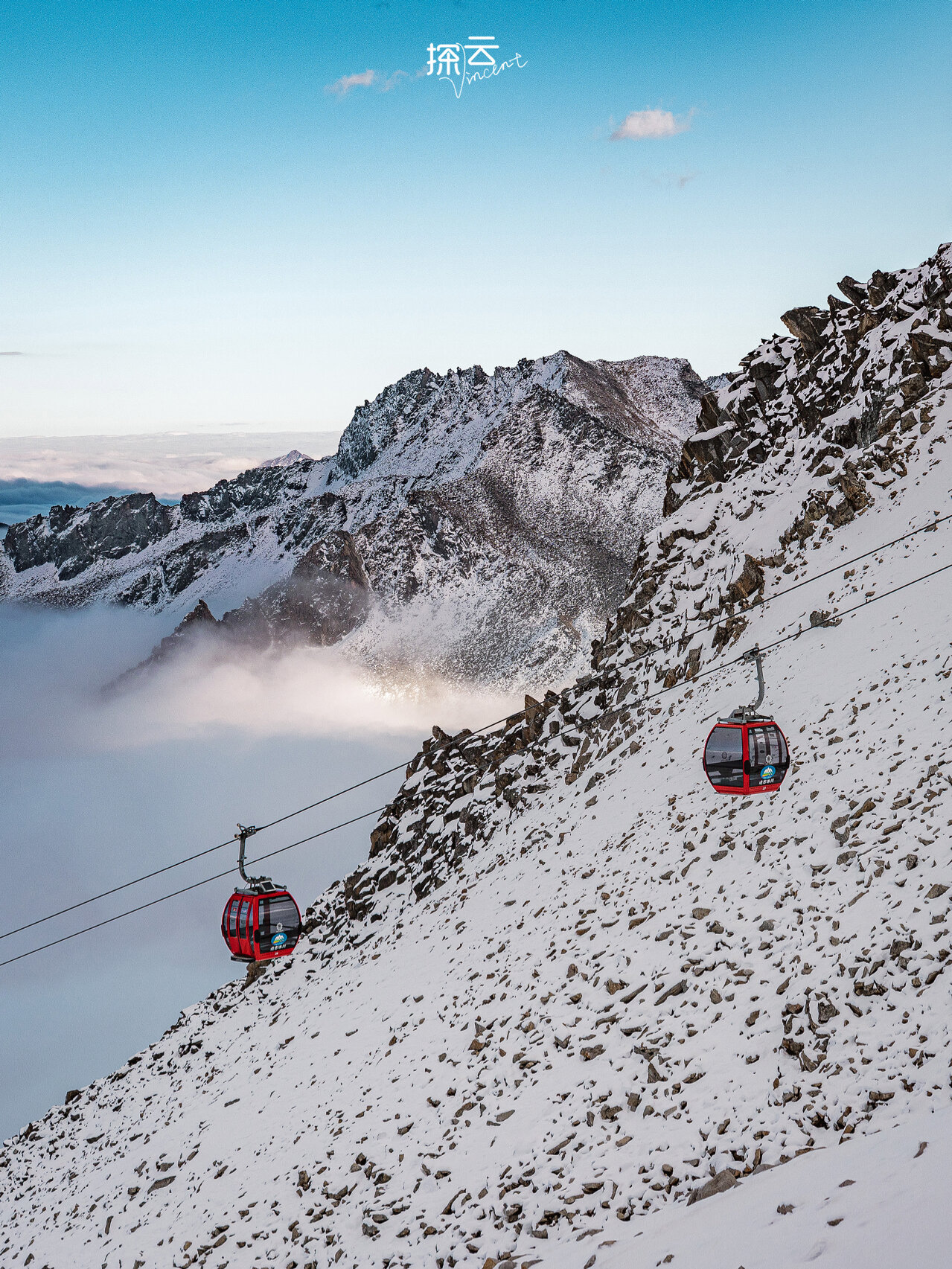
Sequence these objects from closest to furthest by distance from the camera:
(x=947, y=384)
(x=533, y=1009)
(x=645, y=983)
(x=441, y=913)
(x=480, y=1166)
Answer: (x=480, y=1166)
(x=645, y=983)
(x=533, y=1009)
(x=441, y=913)
(x=947, y=384)

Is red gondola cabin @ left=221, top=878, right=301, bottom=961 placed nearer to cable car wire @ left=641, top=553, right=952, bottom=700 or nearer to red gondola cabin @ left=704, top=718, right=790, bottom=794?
red gondola cabin @ left=704, top=718, right=790, bottom=794

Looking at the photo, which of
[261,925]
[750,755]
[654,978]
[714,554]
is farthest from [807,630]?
[261,925]

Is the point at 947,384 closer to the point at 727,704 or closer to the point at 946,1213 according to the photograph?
the point at 727,704

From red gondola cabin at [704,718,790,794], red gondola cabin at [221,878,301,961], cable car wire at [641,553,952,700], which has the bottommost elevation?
red gondola cabin at [221,878,301,961]

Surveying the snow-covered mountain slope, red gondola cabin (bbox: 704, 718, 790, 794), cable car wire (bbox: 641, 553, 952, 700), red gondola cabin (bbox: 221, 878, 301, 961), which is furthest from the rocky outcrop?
red gondola cabin (bbox: 704, 718, 790, 794)

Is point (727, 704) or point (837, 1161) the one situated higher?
point (727, 704)

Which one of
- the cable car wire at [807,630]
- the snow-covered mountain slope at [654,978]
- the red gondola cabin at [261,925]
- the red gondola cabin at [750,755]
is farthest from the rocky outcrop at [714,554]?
the red gondola cabin at [750,755]

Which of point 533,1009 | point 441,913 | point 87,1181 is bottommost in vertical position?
point 87,1181

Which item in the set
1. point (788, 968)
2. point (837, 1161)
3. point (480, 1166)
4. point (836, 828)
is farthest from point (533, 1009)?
point (837, 1161)
